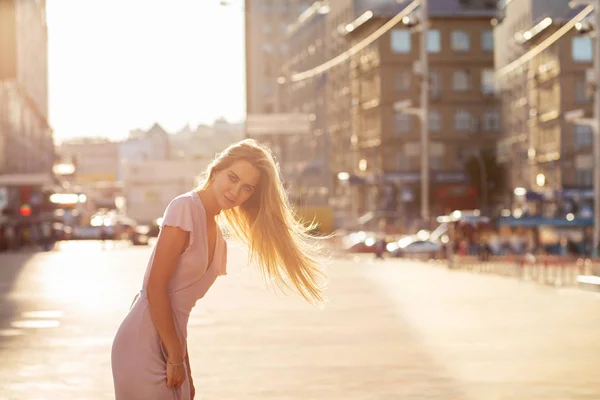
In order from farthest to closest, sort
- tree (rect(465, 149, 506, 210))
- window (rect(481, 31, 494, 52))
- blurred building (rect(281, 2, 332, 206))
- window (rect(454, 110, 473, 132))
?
1. blurred building (rect(281, 2, 332, 206))
2. window (rect(454, 110, 473, 132))
3. window (rect(481, 31, 494, 52))
4. tree (rect(465, 149, 506, 210))

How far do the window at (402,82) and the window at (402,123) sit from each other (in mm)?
1718

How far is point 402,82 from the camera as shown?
116 meters

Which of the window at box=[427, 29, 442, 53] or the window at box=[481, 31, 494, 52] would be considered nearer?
the window at box=[427, 29, 442, 53]

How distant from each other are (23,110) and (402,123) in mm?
30131

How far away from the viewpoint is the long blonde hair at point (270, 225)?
695cm

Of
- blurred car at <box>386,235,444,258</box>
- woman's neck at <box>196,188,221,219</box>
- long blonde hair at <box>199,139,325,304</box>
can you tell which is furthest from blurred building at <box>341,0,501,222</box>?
woman's neck at <box>196,188,221,219</box>

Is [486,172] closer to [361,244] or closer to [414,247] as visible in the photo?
[361,244]

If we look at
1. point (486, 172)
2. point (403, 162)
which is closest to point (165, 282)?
point (486, 172)

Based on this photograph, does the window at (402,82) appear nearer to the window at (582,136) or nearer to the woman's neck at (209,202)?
the window at (582,136)

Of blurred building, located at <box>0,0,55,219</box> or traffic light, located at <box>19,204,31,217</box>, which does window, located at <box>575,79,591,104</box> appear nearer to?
blurred building, located at <box>0,0,55,219</box>

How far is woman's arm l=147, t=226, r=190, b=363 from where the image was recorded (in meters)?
6.67

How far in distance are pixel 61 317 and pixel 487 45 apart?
93.1 meters

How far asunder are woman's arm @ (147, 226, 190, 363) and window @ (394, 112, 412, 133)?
10983cm

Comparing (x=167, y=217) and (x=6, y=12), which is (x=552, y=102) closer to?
(x=6, y=12)
